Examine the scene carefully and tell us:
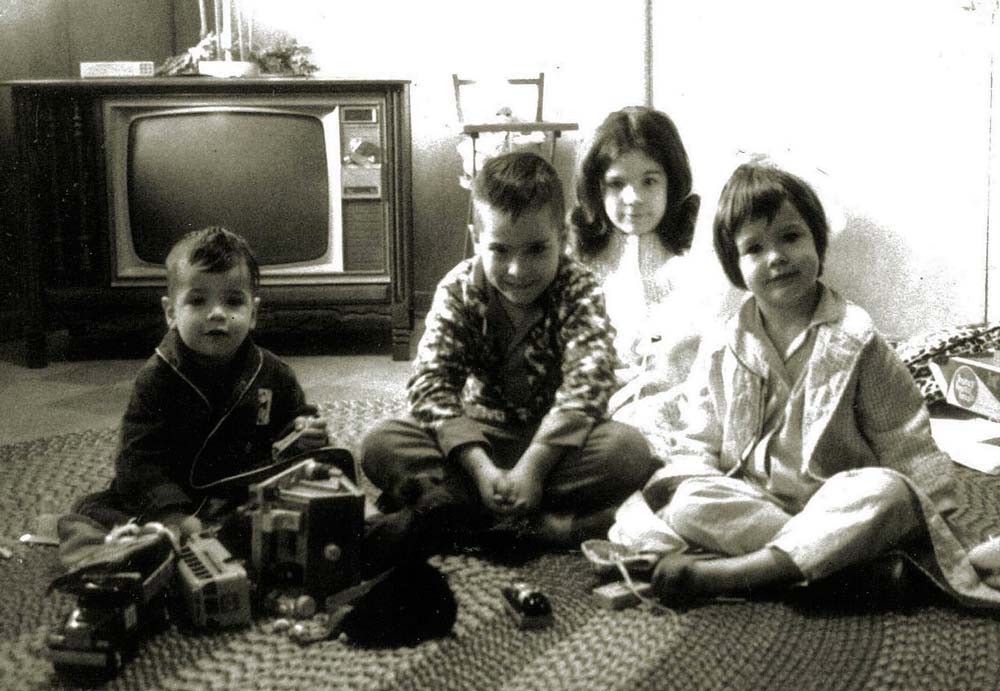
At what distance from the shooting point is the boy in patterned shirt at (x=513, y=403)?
140 centimetres

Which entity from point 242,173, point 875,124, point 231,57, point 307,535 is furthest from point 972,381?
point 231,57

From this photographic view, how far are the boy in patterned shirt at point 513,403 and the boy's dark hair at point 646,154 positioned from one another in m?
0.35

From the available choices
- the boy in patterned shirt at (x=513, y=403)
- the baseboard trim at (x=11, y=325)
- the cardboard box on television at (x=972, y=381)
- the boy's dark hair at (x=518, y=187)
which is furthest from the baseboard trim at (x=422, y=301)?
the boy's dark hair at (x=518, y=187)

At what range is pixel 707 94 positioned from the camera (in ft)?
9.91

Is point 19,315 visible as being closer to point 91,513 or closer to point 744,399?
point 91,513

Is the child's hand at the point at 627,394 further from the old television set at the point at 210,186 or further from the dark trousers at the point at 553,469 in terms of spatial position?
the old television set at the point at 210,186

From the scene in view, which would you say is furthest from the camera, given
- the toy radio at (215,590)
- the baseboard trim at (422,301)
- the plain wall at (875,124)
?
the baseboard trim at (422,301)

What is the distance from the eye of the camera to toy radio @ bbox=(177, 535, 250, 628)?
1.17 m

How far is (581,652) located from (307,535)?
0.32m

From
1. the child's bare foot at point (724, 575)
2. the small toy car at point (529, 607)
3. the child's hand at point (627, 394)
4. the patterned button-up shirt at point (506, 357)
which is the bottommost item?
the small toy car at point (529, 607)

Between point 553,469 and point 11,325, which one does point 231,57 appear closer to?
point 11,325

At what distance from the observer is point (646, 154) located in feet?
5.87

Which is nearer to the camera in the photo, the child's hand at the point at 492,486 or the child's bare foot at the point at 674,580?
the child's bare foot at the point at 674,580

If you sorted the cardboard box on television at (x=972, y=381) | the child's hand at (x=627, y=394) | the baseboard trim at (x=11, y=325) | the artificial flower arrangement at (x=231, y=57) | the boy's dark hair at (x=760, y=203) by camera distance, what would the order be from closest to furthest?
the boy's dark hair at (x=760, y=203)
the child's hand at (x=627, y=394)
the cardboard box on television at (x=972, y=381)
the artificial flower arrangement at (x=231, y=57)
the baseboard trim at (x=11, y=325)
